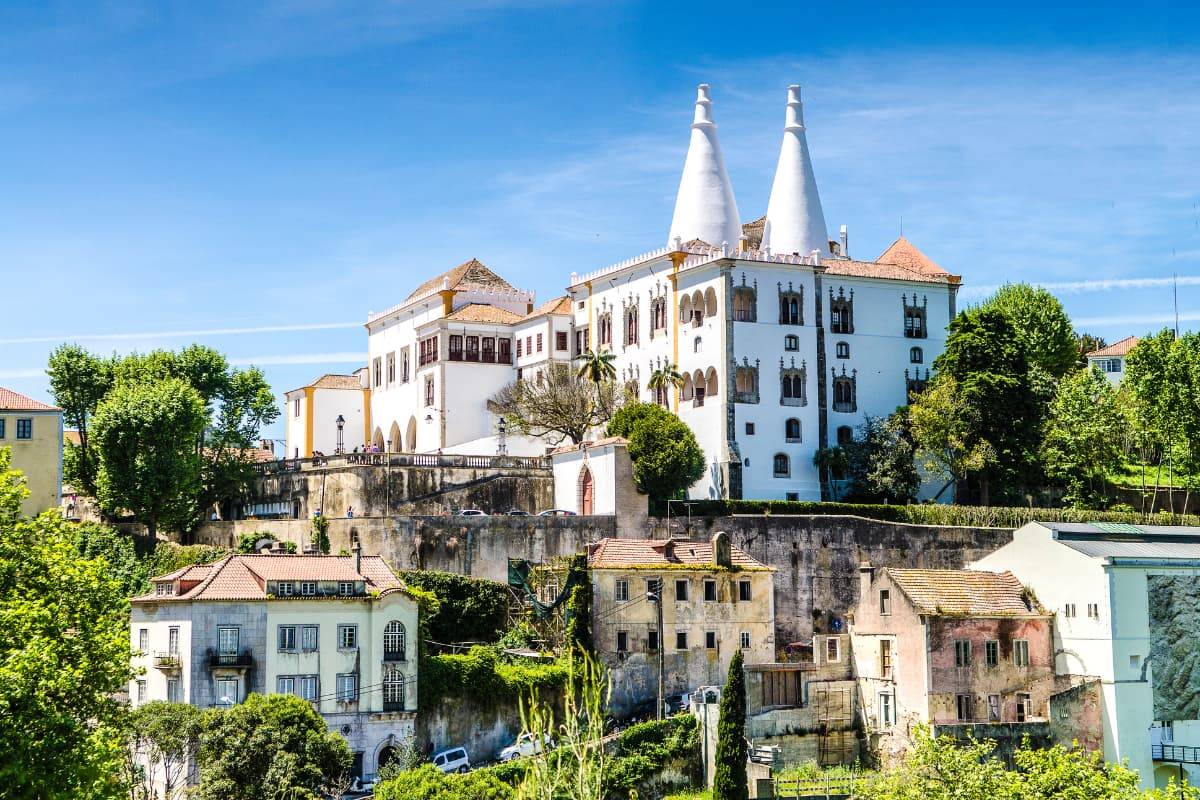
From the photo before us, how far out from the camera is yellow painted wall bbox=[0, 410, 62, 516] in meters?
74.8

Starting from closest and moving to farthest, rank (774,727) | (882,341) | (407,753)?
(407,753) → (774,727) → (882,341)

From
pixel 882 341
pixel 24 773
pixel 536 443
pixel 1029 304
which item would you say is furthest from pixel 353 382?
pixel 24 773

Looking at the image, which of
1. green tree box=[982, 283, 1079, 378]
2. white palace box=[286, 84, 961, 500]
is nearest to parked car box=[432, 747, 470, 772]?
white palace box=[286, 84, 961, 500]

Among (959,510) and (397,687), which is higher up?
(959,510)

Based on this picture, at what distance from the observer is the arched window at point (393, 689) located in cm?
5659

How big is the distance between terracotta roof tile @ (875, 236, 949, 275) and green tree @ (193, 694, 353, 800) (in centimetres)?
4448

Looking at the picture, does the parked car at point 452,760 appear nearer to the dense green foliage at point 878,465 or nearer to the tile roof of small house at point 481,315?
the dense green foliage at point 878,465

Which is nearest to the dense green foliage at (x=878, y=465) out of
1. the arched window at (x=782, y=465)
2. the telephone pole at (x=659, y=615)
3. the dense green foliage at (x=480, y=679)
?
the arched window at (x=782, y=465)

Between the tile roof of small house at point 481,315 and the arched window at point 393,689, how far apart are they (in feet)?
115

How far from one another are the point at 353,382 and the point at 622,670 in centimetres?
4336

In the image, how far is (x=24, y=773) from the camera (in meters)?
34.4

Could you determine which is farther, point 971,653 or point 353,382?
point 353,382

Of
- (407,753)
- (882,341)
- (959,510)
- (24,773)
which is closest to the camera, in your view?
(24,773)

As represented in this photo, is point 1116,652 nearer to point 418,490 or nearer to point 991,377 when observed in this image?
point 991,377
